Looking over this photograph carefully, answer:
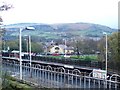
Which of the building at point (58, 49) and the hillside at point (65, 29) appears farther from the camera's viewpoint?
the building at point (58, 49)

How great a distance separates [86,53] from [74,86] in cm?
627

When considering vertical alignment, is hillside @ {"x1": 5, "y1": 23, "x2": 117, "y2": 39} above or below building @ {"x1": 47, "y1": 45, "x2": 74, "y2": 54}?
above

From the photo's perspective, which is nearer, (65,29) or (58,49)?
(65,29)

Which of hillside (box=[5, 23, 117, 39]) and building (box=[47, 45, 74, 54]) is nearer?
hillside (box=[5, 23, 117, 39])

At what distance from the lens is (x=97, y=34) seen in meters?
9.19

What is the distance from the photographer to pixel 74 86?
414 centimetres

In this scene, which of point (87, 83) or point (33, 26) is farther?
point (33, 26)

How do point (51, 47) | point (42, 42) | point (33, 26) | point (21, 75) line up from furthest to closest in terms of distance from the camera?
point (51, 47) < point (42, 42) < point (33, 26) < point (21, 75)

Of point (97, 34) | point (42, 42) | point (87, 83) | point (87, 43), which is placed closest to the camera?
point (87, 83)

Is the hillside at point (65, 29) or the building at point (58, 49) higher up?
the hillside at point (65, 29)

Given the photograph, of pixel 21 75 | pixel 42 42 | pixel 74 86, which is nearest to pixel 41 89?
pixel 74 86

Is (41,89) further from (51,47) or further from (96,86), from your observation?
(51,47)

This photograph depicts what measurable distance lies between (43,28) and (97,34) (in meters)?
1.72

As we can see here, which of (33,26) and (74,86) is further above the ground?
(33,26)
